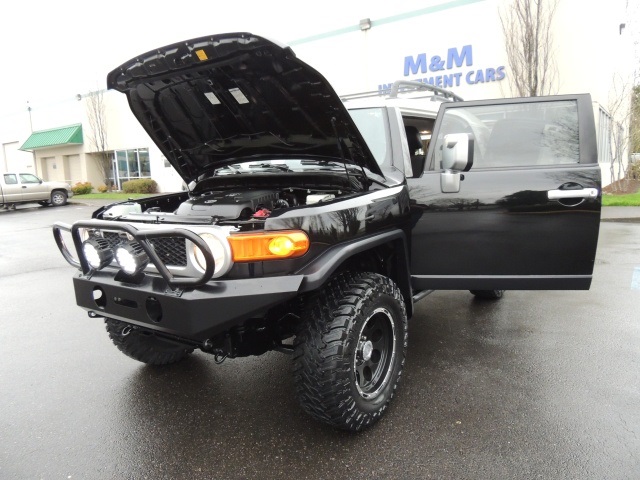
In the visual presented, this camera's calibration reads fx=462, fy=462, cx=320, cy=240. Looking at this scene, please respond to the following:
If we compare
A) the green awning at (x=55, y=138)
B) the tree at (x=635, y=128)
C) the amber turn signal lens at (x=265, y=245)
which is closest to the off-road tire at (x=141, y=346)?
the amber turn signal lens at (x=265, y=245)

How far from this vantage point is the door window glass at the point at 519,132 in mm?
3377

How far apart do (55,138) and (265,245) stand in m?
32.1

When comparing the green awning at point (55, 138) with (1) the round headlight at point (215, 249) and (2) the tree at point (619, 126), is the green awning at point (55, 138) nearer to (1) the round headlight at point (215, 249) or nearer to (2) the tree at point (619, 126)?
(2) the tree at point (619, 126)

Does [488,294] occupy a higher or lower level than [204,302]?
lower

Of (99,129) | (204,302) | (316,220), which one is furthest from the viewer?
(99,129)

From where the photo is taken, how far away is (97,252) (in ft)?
8.79

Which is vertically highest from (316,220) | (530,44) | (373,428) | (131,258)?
(530,44)

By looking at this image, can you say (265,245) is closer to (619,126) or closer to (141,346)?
(141,346)

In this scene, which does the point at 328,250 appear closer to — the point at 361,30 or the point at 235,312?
the point at 235,312

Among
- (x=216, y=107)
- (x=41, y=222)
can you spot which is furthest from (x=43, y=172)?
(x=216, y=107)

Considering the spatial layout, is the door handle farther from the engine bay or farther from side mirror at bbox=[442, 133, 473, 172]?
the engine bay

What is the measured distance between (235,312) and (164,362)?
171cm

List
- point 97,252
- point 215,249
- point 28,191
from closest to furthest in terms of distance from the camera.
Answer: point 215,249
point 97,252
point 28,191

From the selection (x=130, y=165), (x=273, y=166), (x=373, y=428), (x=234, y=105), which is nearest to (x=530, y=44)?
(x=273, y=166)
